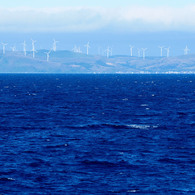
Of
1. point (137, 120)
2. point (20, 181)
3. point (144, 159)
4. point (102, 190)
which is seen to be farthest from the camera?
point (137, 120)

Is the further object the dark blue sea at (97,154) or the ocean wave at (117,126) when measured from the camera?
the ocean wave at (117,126)

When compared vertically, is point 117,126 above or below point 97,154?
above

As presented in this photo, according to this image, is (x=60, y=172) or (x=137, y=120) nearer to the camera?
(x=60, y=172)

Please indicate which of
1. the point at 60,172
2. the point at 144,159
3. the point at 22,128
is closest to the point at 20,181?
the point at 60,172

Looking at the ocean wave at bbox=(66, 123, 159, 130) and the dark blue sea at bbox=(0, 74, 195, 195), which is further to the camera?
the ocean wave at bbox=(66, 123, 159, 130)

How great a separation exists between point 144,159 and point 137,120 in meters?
34.5

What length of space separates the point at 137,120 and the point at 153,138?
21.2 meters

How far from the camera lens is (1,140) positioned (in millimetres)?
61562

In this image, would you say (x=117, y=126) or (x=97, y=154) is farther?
(x=117, y=126)

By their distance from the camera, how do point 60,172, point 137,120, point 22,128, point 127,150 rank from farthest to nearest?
point 137,120
point 22,128
point 127,150
point 60,172

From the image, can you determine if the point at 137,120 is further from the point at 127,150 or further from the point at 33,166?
the point at 33,166

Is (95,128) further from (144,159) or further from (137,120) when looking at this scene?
(144,159)

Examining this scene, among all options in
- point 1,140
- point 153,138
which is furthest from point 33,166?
point 153,138

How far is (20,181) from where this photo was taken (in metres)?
42.2
